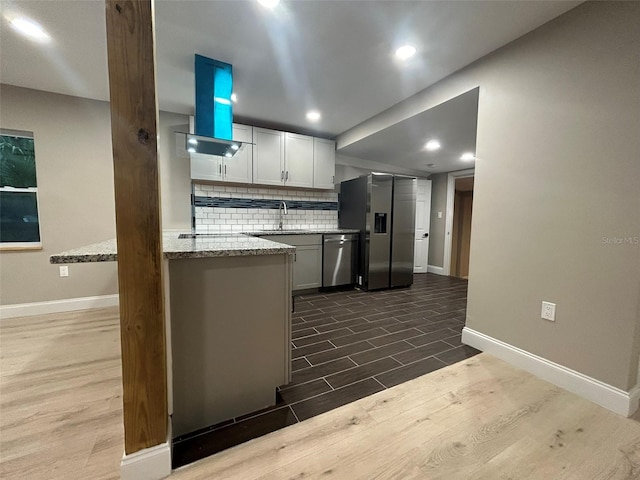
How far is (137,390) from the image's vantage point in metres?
0.99

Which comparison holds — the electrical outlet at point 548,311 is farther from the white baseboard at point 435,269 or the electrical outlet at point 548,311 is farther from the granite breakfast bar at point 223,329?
the white baseboard at point 435,269

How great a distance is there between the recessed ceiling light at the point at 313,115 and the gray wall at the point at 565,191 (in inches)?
65.2

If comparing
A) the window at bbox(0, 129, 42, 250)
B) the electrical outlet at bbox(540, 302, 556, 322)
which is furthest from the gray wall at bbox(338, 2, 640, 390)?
the window at bbox(0, 129, 42, 250)

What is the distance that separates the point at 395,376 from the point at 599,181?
1.74m

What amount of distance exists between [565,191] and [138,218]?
2389mm

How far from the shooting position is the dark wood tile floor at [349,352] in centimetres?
131

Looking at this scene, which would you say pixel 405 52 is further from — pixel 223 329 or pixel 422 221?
pixel 422 221

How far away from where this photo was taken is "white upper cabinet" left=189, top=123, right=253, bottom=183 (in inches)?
122

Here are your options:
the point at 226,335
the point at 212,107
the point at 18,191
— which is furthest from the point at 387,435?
the point at 18,191

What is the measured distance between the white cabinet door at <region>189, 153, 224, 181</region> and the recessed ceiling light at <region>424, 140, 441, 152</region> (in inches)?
112

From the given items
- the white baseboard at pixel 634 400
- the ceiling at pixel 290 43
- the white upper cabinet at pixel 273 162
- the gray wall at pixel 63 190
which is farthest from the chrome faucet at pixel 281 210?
the white baseboard at pixel 634 400

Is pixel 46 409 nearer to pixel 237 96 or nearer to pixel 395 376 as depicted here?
pixel 395 376

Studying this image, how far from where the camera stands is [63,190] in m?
2.80

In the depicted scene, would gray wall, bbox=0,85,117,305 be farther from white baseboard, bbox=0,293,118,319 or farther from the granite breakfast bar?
the granite breakfast bar
